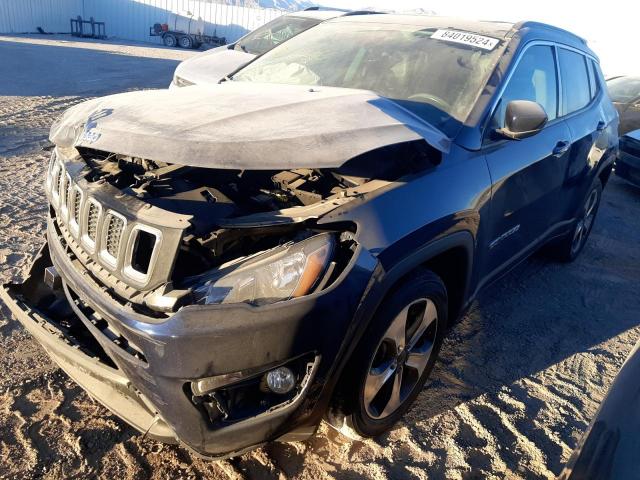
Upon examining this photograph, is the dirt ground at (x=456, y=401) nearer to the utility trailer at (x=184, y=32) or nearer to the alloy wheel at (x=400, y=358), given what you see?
the alloy wheel at (x=400, y=358)

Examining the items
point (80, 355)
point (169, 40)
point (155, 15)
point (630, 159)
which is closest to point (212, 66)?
point (80, 355)

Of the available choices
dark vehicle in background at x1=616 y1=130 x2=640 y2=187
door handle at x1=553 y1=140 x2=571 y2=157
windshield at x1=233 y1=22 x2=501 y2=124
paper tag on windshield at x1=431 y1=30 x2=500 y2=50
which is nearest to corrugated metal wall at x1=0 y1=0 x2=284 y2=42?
dark vehicle in background at x1=616 y1=130 x2=640 y2=187

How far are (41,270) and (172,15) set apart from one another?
101 ft

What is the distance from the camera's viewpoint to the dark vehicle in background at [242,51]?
22.4 ft

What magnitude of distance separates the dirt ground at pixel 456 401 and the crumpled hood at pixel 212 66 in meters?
2.68

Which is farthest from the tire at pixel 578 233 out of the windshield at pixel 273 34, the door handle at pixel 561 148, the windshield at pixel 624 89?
the windshield at pixel 624 89

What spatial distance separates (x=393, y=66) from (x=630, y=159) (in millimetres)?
6053

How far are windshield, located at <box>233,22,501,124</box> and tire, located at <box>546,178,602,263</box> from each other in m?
2.01

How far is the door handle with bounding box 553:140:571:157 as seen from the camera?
10.9ft

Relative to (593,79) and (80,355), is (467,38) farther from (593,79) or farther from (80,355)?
(80,355)

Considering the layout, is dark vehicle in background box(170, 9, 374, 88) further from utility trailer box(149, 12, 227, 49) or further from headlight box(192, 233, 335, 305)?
utility trailer box(149, 12, 227, 49)

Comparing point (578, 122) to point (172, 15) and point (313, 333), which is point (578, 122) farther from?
point (172, 15)

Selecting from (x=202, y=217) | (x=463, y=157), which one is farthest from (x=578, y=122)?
(x=202, y=217)

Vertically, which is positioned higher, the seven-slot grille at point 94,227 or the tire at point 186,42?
the seven-slot grille at point 94,227
